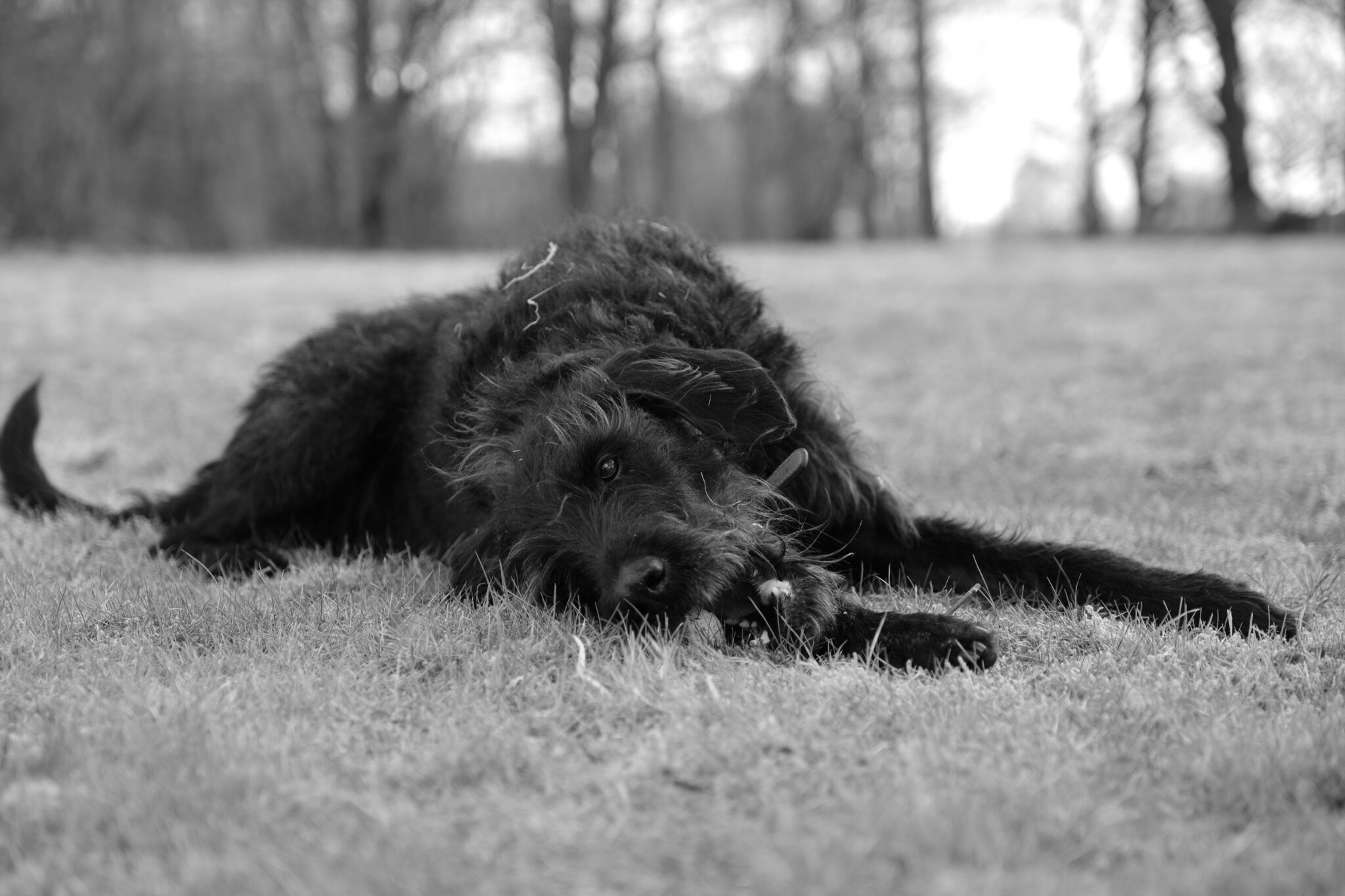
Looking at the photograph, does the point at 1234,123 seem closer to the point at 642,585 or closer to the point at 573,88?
the point at 573,88

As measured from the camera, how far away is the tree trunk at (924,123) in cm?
2534

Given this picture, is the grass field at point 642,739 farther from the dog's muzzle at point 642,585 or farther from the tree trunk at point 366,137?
the tree trunk at point 366,137

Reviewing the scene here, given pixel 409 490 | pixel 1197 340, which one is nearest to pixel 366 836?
pixel 409 490

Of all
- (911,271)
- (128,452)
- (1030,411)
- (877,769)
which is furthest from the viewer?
(911,271)

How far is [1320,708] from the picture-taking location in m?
2.55

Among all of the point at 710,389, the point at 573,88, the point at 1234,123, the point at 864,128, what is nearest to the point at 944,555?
the point at 710,389

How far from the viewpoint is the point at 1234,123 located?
20.4m

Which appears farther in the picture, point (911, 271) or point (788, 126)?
point (788, 126)

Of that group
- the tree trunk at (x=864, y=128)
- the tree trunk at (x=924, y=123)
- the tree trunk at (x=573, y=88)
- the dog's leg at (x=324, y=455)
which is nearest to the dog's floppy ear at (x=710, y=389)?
the dog's leg at (x=324, y=455)

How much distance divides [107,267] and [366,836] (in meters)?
14.2

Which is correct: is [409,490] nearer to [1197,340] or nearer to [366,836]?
[366,836]

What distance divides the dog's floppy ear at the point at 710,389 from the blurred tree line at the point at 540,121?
1411 cm

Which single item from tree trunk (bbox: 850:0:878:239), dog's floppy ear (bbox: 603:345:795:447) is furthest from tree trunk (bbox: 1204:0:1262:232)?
dog's floppy ear (bbox: 603:345:795:447)

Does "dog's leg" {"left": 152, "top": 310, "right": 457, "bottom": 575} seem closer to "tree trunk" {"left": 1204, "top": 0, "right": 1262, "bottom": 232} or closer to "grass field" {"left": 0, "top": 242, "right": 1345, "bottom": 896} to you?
"grass field" {"left": 0, "top": 242, "right": 1345, "bottom": 896}
